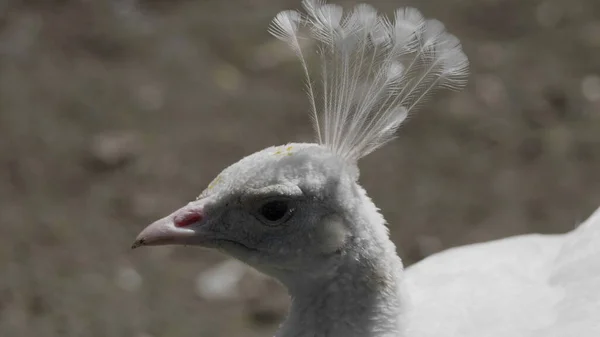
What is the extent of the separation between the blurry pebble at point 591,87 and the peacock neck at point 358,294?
2595 mm

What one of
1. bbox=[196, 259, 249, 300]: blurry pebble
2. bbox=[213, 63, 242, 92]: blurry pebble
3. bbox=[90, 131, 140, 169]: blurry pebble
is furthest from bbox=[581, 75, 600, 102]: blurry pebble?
bbox=[90, 131, 140, 169]: blurry pebble

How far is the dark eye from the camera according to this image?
209 cm

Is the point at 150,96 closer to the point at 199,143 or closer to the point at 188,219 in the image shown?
the point at 199,143

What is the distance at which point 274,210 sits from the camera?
210 centimetres

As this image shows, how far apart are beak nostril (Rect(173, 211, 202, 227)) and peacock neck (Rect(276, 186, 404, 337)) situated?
255mm

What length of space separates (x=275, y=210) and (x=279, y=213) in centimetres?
1

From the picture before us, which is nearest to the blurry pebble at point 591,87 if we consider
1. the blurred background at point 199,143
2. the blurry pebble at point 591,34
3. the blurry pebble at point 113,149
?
the blurred background at point 199,143

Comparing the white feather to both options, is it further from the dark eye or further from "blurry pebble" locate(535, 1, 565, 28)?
"blurry pebble" locate(535, 1, 565, 28)

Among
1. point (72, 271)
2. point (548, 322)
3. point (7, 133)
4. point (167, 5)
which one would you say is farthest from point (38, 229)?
point (548, 322)

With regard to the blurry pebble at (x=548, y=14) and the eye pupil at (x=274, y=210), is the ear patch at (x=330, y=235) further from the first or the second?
the blurry pebble at (x=548, y=14)

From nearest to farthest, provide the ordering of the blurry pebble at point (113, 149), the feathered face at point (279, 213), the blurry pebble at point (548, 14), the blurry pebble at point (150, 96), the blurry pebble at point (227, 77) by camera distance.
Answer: the feathered face at point (279, 213) < the blurry pebble at point (113, 149) < the blurry pebble at point (150, 96) < the blurry pebble at point (227, 77) < the blurry pebble at point (548, 14)

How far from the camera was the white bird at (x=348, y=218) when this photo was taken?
210cm

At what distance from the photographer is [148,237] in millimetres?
2119

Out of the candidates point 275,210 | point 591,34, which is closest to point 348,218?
point 275,210
